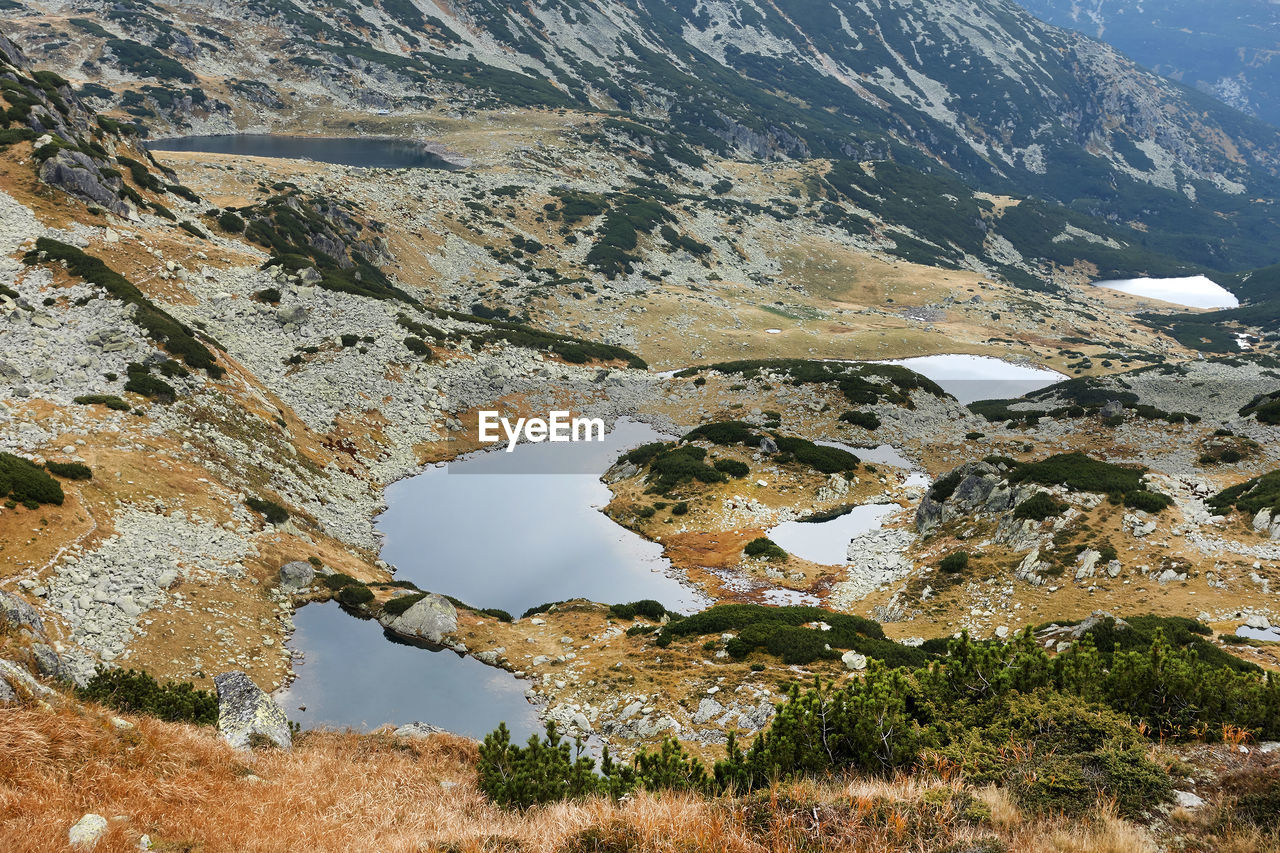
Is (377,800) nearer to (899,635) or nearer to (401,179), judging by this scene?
(899,635)

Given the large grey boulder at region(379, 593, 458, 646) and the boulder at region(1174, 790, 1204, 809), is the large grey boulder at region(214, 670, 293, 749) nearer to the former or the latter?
the large grey boulder at region(379, 593, 458, 646)

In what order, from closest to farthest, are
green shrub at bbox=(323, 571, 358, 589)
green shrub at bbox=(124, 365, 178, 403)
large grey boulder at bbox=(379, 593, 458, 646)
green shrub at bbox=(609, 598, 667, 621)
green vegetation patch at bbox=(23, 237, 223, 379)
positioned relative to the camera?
large grey boulder at bbox=(379, 593, 458, 646), green shrub at bbox=(323, 571, 358, 589), green shrub at bbox=(609, 598, 667, 621), green shrub at bbox=(124, 365, 178, 403), green vegetation patch at bbox=(23, 237, 223, 379)

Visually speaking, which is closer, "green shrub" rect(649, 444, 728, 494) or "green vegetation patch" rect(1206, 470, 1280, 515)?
"green vegetation patch" rect(1206, 470, 1280, 515)

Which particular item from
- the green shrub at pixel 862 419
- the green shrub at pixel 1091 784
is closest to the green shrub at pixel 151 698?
the green shrub at pixel 1091 784

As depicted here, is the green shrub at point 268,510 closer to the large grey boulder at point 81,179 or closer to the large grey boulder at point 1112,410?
the large grey boulder at point 81,179

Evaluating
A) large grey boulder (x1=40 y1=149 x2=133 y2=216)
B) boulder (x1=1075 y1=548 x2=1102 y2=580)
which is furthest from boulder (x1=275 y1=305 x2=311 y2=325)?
boulder (x1=1075 y1=548 x2=1102 y2=580)

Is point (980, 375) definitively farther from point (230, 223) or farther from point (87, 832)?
point (87, 832)
